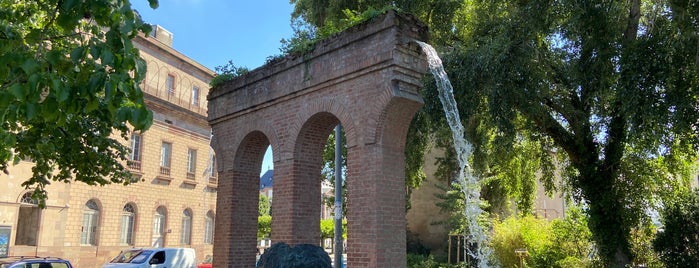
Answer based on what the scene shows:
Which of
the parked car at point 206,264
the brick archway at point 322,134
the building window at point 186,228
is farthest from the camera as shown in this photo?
the building window at point 186,228

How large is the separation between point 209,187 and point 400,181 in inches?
1103

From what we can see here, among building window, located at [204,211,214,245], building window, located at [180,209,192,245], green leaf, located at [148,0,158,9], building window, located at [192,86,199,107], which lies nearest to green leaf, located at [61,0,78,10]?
green leaf, located at [148,0,158,9]

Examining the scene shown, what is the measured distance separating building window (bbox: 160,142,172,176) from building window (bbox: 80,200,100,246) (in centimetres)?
471

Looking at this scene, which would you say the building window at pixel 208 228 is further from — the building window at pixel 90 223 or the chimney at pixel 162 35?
the chimney at pixel 162 35

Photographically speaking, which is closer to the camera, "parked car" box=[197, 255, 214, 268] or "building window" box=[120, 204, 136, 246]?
"parked car" box=[197, 255, 214, 268]

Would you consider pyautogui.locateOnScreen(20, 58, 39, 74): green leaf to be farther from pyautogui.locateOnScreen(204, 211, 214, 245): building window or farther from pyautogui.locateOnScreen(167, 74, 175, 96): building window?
pyautogui.locateOnScreen(204, 211, 214, 245): building window

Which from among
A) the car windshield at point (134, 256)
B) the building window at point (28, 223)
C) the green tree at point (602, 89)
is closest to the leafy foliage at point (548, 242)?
the green tree at point (602, 89)

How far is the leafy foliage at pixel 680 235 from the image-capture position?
12117 millimetres

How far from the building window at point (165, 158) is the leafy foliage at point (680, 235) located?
25.9 metres

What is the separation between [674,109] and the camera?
30.7 ft

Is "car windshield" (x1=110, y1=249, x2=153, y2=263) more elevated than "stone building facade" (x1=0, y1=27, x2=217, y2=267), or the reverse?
"stone building facade" (x1=0, y1=27, x2=217, y2=267)

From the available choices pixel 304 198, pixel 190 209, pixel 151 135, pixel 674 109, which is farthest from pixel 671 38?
pixel 190 209

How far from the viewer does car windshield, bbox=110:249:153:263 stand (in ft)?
52.7

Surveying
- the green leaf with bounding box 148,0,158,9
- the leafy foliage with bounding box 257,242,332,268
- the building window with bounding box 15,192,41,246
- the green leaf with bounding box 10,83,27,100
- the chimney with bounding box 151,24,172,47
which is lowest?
the leafy foliage with bounding box 257,242,332,268
